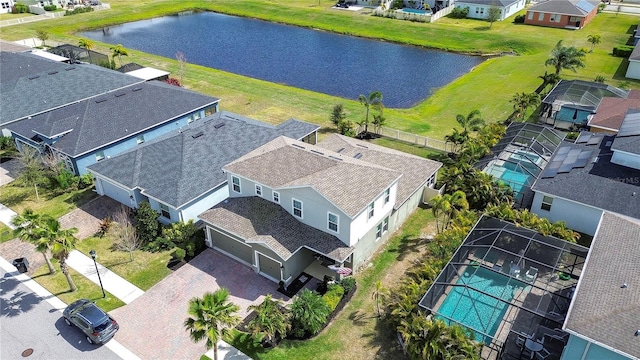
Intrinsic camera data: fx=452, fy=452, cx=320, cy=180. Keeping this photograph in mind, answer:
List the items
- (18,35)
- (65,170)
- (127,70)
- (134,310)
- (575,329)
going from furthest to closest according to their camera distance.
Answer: (18,35)
(127,70)
(65,170)
(134,310)
(575,329)

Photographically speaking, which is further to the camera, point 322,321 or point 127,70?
point 127,70

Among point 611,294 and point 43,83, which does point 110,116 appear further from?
point 611,294

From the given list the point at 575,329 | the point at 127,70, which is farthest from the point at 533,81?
the point at 127,70

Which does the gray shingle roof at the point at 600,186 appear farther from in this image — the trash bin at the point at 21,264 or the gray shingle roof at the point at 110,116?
the trash bin at the point at 21,264

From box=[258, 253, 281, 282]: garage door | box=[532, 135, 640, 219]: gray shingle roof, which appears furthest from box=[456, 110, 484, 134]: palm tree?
box=[258, 253, 281, 282]: garage door

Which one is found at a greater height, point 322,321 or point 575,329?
point 575,329

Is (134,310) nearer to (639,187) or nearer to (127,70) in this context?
(639,187)

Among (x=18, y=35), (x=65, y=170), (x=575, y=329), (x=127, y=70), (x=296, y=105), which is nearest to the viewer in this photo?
(x=575, y=329)
